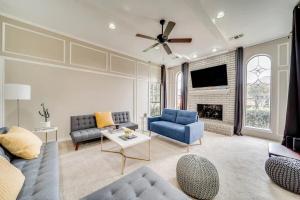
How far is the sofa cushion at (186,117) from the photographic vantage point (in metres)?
3.65

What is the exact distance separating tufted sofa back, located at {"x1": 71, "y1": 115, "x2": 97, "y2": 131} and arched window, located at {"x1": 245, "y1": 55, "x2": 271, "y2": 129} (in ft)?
16.8

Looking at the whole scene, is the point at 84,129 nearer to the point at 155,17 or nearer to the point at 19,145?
the point at 19,145

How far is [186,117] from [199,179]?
2.34 m

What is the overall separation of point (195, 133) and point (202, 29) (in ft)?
8.84

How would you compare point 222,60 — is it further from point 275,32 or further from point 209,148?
point 209,148

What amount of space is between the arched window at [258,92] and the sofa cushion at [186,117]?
7.35 feet

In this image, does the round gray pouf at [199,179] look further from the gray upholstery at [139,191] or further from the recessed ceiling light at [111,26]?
the recessed ceiling light at [111,26]

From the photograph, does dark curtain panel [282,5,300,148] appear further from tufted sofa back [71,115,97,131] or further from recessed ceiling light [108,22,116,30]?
tufted sofa back [71,115,97,131]

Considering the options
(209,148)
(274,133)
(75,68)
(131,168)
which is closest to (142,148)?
(131,168)

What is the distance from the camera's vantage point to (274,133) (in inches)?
151

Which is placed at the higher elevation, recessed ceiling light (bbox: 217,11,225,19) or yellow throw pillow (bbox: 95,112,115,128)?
recessed ceiling light (bbox: 217,11,225,19)

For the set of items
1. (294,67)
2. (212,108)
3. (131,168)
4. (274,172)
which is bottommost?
(131,168)

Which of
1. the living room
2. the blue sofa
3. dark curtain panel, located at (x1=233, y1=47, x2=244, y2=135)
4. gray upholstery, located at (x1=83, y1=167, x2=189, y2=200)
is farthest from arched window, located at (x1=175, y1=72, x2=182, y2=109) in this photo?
gray upholstery, located at (x1=83, y1=167, x2=189, y2=200)

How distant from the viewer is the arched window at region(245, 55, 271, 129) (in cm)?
405
